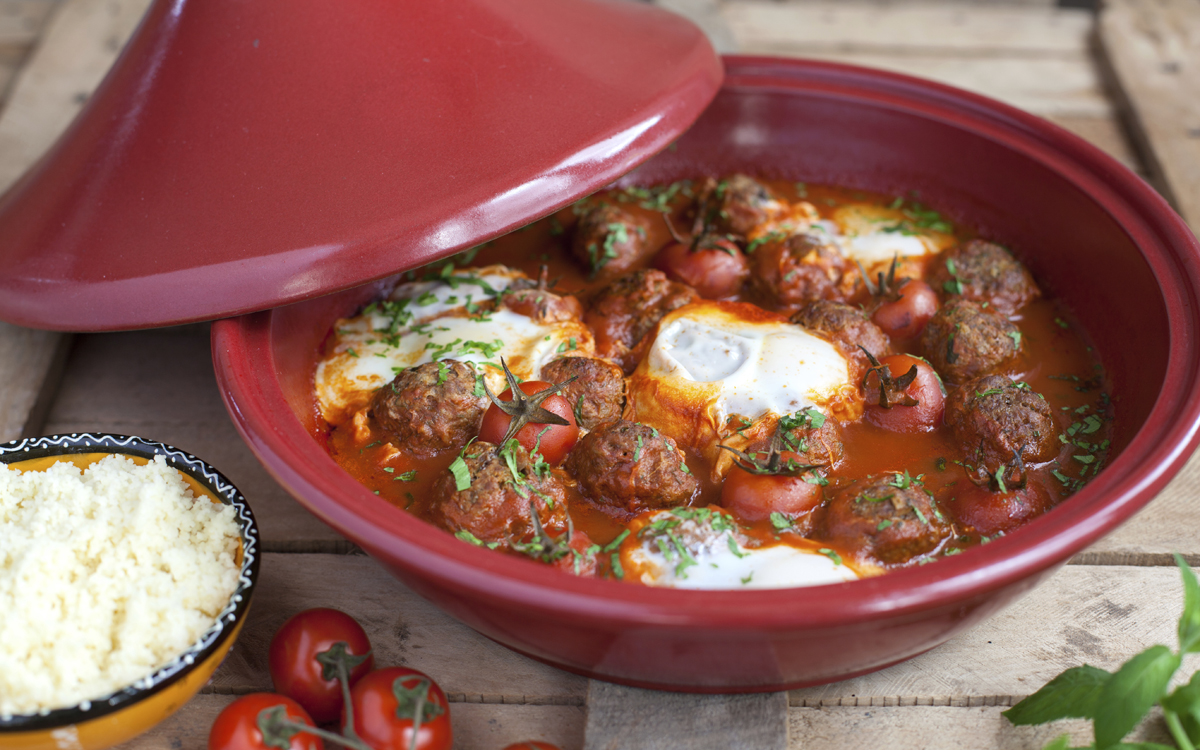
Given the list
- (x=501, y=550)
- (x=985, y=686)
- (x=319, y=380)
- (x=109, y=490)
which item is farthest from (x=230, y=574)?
(x=985, y=686)

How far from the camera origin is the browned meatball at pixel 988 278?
11.1ft

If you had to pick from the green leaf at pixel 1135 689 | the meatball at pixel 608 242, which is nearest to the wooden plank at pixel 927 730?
the green leaf at pixel 1135 689

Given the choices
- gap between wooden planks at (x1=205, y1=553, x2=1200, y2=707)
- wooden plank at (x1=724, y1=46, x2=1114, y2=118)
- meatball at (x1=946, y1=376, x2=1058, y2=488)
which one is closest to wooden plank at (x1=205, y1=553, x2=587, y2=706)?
gap between wooden planks at (x1=205, y1=553, x2=1200, y2=707)

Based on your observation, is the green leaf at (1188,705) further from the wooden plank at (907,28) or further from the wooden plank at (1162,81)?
the wooden plank at (907,28)

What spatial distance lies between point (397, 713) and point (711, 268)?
1.88 meters

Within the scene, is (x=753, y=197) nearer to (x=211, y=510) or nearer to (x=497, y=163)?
(x=497, y=163)

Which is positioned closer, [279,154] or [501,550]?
[501,550]

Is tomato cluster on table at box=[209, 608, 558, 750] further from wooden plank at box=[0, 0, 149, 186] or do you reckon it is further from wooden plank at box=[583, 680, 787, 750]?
wooden plank at box=[0, 0, 149, 186]

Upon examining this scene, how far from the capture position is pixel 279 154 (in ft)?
8.97

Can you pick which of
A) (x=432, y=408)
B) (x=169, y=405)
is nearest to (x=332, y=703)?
(x=432, y=408)

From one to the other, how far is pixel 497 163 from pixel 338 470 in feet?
3.17

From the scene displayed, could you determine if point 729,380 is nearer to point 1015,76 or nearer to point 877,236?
point 877,236

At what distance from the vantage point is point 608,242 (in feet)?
11.8

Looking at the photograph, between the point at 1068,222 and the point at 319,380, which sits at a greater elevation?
the point at 1068,222
